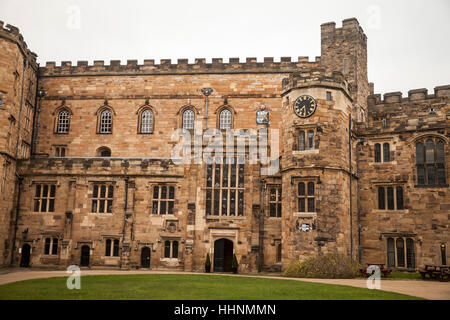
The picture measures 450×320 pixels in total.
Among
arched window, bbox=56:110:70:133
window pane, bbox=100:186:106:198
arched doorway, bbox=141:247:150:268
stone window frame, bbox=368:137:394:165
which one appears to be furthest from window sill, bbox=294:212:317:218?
arched window, bbox=56:110:70:133

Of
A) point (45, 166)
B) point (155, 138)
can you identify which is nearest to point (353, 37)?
point (155, 138)

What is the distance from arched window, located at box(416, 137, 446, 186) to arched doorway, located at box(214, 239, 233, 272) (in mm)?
13574

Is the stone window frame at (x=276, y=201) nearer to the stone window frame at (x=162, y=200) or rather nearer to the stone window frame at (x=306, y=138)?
the stone window frame at (x=306, y=138)

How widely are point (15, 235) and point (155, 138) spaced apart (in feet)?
45.2

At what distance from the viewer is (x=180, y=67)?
41406mm

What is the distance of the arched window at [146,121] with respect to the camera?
41.1 m

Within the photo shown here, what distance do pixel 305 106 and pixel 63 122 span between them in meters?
24.0

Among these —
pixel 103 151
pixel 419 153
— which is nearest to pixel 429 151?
pixel 419 153

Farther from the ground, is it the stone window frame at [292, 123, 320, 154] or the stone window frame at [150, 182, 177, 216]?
the stone window frame at [292, 123, 320, 154]

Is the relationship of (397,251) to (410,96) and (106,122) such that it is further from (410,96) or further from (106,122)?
(106,122)

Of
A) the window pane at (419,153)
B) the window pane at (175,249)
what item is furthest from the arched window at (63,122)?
the window pane at (419,153)

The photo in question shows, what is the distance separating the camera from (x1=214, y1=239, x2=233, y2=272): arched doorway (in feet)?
102

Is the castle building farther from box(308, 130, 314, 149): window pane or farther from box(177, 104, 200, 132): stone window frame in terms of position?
box(177, 104, 200, 132): stone window frame
